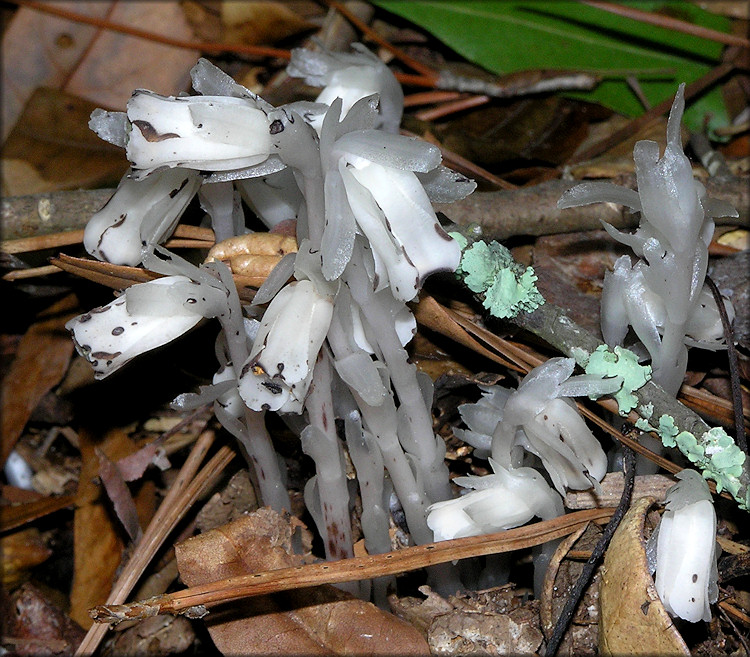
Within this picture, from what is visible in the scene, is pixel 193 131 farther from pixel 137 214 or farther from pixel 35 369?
pixel 35 369

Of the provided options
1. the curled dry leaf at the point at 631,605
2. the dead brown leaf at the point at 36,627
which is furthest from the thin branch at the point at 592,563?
the dead brown leaf at the point at 36,627

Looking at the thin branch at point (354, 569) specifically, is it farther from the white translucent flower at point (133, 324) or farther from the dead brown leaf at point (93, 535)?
the dead brown leaf at point (93, 535)

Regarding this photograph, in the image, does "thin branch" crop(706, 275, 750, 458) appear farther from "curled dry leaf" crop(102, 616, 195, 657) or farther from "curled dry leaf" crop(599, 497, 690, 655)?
"curled dry leaf" crop(102, 616, 195, 657)

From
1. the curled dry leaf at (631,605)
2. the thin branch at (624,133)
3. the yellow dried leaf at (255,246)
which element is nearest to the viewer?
the curled dry leaf at (631,605)

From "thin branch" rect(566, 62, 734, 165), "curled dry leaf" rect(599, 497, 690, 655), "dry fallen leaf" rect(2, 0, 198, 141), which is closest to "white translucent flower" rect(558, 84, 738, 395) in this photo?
"curled dry leaf" rect(599, 497, 690, 655)

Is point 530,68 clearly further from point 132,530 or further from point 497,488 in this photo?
point 132,530
